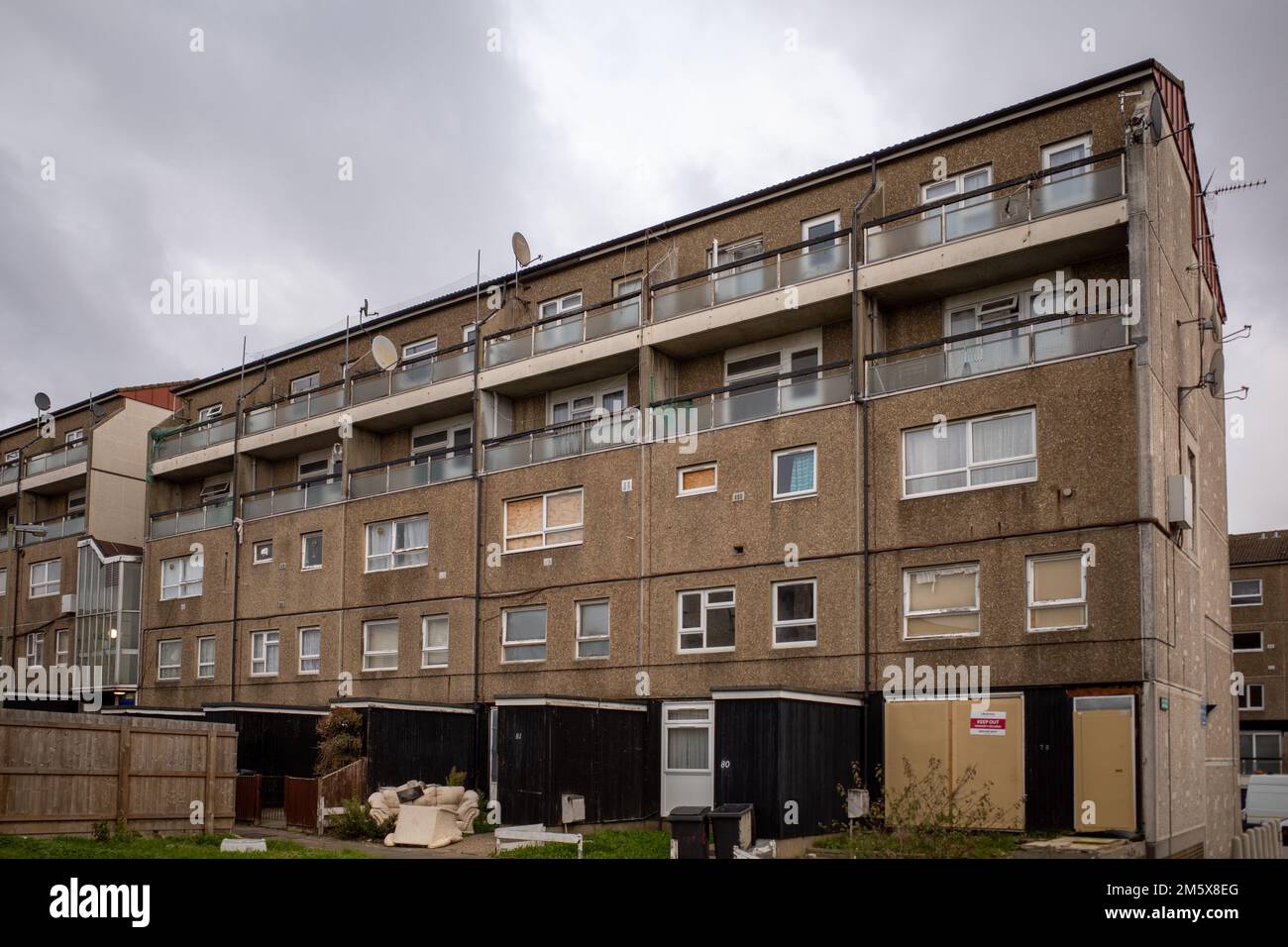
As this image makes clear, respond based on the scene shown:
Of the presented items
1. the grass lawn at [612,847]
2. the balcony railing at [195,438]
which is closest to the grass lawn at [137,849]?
the grass lawn at [612,847]

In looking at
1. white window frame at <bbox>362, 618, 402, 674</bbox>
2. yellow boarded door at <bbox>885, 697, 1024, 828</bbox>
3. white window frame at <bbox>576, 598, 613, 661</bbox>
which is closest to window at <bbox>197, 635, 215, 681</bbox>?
white window frame at <bbox>362, 618, 402, 674</bbox>

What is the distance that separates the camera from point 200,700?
37062 mm

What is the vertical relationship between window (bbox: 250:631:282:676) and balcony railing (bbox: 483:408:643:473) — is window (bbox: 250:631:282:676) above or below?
below

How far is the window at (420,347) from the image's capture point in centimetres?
3458

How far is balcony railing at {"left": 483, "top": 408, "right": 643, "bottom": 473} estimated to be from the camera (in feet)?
92.6

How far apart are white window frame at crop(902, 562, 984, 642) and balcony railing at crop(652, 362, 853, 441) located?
3.67m

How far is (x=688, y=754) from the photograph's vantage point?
82.4 feet

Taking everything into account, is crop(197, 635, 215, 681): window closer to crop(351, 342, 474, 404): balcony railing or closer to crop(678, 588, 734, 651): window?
crop(351, 342, 474, 404): balcony railing

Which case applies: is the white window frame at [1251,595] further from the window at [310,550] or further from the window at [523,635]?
the window at [310,550]

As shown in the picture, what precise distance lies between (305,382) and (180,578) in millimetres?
7134

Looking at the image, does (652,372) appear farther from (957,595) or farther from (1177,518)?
(1177,518)

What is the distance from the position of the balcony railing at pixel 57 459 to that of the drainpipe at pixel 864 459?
29.5 meters

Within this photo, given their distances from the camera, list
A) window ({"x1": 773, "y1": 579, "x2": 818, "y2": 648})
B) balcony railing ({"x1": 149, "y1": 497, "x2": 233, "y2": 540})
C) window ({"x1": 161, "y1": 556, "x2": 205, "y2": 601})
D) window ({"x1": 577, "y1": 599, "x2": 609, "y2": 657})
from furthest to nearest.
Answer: window ({"x1": 161, "y1": 556, "x2": 205, "y2": 601}), balcony railing ({"x1": 149, "y1": 497, "x2": 233, "y2": 540}), window ({"x1": 577, "y1": 599, "x2": 609, "y2": 657}), window ({"x1": 773, "y1": 579, "x2": 818, "y2": 648})
